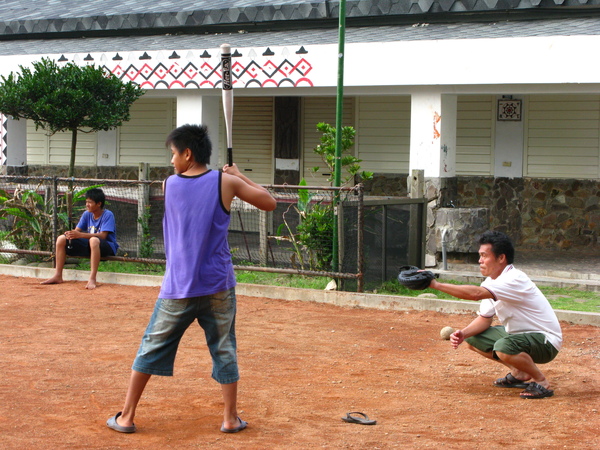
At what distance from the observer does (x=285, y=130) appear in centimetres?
1755

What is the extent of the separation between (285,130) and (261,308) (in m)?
8.26

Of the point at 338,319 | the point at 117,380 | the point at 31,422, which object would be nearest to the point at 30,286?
the point at 338,319

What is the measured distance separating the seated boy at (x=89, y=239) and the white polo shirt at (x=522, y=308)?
6424 mm

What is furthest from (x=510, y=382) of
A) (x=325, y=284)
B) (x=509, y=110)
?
(x=509, y=110)

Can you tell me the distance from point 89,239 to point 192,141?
654 centimetres

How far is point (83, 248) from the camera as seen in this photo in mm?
11461

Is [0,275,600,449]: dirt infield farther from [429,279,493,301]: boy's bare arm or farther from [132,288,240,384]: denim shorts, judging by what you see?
[429,279,493,301]: boy's bare arm

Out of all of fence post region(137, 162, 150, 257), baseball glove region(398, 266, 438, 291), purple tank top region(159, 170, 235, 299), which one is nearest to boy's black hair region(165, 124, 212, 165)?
purple tank top region(159, 170, 235, 299)

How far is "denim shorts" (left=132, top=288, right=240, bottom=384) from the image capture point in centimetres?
511

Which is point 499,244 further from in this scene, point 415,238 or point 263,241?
point 263,241

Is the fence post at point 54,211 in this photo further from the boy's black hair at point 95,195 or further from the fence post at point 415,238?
the fence post at point 415,238

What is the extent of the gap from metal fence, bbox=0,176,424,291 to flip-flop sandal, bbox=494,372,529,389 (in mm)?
4015

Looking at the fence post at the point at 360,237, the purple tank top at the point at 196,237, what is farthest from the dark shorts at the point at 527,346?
the fence post at the point at 360,237

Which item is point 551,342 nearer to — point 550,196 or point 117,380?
point 117,380
